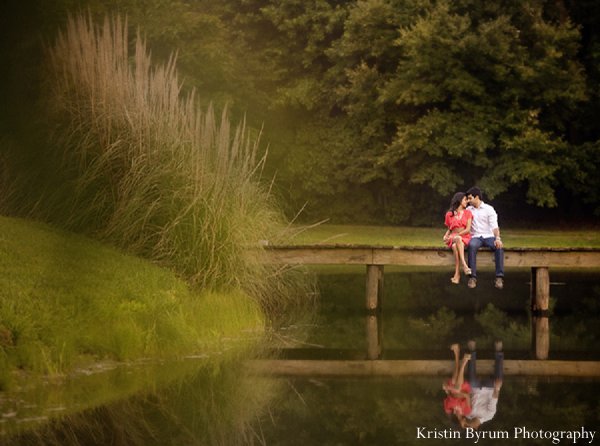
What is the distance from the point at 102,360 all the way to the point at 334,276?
11.5 m

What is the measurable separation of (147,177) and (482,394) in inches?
188

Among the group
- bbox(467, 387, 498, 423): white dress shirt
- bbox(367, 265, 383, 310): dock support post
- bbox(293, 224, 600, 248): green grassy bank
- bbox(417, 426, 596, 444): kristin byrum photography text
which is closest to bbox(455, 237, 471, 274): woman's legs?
bbox(367, 265, 383, 310): dock support post

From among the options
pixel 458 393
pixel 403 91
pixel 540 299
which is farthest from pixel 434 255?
pixel 403 91

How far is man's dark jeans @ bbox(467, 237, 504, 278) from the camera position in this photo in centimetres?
1491

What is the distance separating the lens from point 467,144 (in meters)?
30.7

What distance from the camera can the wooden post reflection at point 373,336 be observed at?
1154 centimetres

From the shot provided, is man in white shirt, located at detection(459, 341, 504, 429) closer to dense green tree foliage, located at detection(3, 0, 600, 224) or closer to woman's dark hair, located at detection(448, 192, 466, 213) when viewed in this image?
woman's dark hair, located at detection(448, 192, 466, 213)

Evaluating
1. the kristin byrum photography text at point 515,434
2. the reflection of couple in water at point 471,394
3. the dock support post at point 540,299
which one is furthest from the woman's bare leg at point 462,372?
the dock support post at point 540,299

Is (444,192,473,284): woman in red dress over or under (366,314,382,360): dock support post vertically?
over

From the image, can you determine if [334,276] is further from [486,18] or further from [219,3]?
[219,3]

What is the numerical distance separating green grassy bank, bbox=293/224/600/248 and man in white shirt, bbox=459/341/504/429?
14.9 m

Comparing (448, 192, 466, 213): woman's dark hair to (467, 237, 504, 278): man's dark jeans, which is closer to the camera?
(467, 237, 504, 278): man's dark jeans

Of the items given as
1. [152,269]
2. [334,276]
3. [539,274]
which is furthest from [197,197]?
[334,276]

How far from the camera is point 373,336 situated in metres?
12.9
